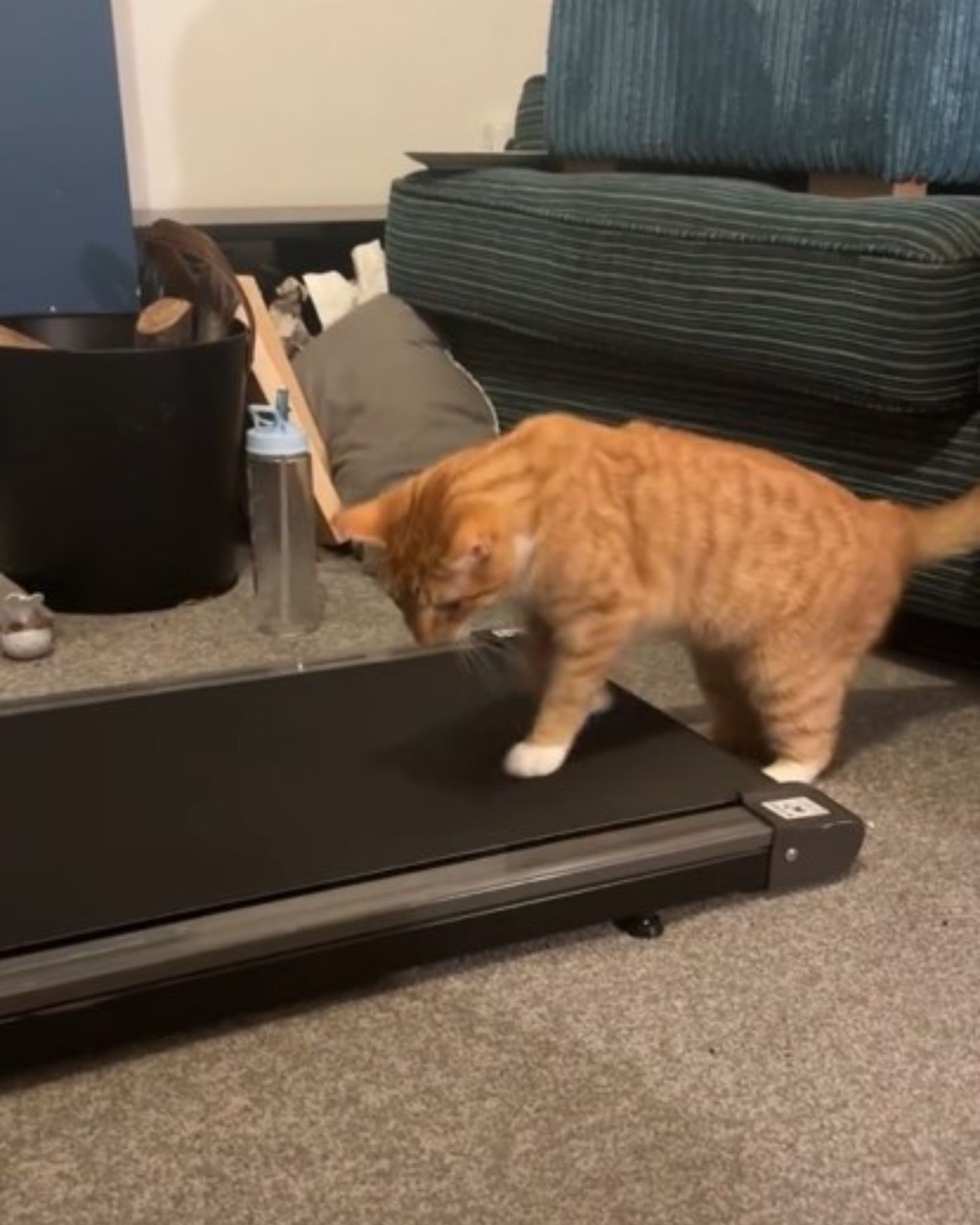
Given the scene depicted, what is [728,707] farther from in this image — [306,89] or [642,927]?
[306,89]

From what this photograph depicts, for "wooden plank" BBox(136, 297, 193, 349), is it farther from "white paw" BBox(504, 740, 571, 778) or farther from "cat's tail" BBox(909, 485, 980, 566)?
"cat's tail" BBox(909, 485, 980, 566)

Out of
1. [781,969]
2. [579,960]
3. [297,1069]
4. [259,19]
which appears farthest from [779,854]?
[259,19]

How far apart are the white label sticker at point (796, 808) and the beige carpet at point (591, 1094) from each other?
0.08 meters

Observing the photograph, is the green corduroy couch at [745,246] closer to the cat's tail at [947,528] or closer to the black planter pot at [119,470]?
the cat's tail at [947,528]

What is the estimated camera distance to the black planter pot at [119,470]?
188cm

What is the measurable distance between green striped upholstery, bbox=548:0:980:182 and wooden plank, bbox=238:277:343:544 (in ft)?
1.98

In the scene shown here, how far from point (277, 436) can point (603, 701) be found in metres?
0.75

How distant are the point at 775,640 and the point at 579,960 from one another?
41cm

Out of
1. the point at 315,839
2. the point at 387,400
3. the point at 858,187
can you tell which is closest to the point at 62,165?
the point at 387,400

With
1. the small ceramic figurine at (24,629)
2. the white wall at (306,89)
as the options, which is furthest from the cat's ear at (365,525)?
the white wall at (306,89)

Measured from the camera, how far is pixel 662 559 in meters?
1.35

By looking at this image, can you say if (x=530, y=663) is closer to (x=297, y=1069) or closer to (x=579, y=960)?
(x=579, y=960)

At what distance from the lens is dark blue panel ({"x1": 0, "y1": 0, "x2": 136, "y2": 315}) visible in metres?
2.31

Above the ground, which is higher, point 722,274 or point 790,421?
point 722,274
